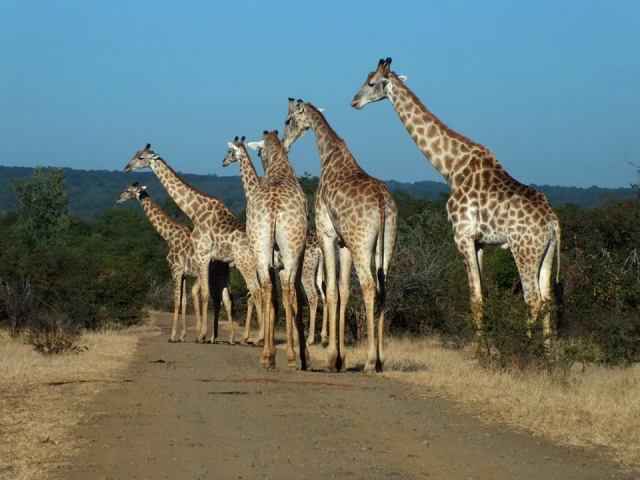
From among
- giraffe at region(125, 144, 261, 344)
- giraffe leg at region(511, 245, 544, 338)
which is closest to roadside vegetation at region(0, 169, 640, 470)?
giraffe leg at region(511, 245, 544, 338)

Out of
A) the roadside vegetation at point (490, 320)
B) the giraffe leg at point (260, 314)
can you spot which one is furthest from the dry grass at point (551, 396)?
the giraffe leg at point (260, 314)

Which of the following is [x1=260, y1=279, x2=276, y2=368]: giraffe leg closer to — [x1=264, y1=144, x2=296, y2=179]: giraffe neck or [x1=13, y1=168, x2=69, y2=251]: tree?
[x1=264, y1=144, x2=296, y2=179]: giraffe neck

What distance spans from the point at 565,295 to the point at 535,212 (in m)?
4.64

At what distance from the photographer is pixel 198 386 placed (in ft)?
32.4

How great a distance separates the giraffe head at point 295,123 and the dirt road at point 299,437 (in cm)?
387

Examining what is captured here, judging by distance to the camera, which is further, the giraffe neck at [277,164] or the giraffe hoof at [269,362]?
the giraffe neck at [277,164]

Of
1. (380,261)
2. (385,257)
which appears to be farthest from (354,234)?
(385,257)

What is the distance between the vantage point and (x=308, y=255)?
17859 millimetres

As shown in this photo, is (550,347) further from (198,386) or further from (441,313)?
(441,313)

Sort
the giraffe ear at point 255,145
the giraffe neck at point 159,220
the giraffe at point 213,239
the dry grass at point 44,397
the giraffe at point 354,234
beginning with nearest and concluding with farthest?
the dry grass at point 44,397, the giraffe at point 354,234, the giraffe ear at point 255,145, the giraffe at point 213,239, the giraffe neck at point 159,220

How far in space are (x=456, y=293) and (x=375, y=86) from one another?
550 cm

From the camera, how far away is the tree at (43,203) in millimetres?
40781

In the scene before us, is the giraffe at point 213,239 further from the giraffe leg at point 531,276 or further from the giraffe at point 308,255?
the giraffe leg at point 531,276

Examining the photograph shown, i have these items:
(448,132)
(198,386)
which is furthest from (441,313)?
(198,386)
